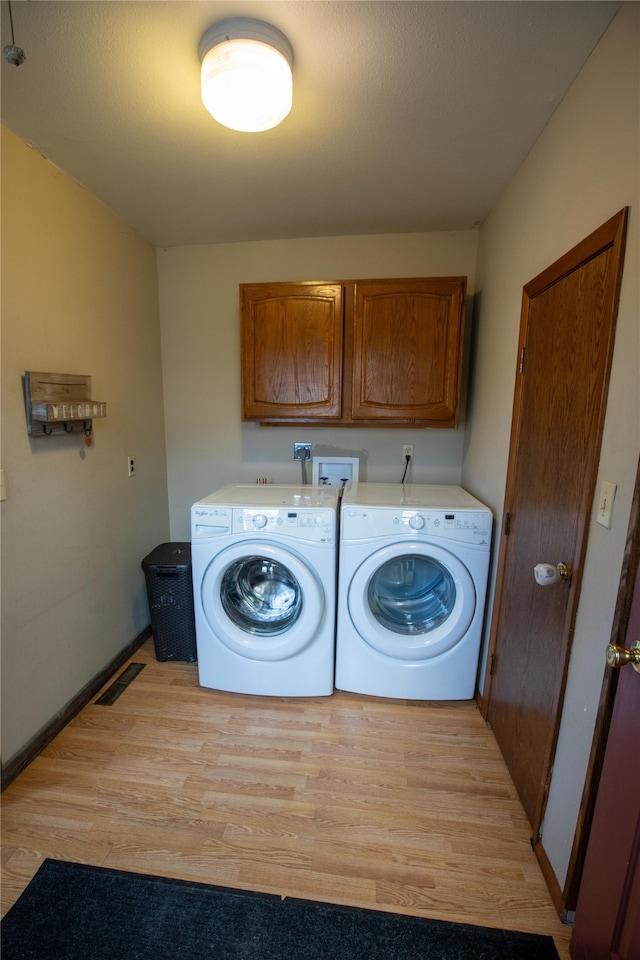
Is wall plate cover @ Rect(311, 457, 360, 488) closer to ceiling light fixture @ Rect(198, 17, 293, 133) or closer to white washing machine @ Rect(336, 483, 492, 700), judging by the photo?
white washing machine @ Rect(336, 483, 492, 700)

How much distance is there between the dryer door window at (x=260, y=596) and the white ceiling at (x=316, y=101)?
5.67 feet

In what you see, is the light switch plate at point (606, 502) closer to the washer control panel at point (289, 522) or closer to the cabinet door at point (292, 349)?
the washer control panel at point (289, 522)

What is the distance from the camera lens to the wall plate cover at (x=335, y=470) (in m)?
2.41

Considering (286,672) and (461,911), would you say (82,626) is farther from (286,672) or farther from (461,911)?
(461,911)

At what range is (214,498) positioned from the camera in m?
1.92

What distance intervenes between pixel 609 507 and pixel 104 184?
235 cm

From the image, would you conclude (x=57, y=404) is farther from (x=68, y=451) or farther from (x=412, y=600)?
(x=412, y=600)

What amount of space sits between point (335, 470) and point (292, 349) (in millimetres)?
786

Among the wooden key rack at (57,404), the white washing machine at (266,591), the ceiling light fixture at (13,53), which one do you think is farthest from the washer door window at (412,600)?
the ceiling light fixture at (13,53)

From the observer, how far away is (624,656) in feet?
2.43

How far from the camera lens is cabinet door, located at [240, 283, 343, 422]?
2.04 m

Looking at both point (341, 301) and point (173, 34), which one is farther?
point (341, 301)

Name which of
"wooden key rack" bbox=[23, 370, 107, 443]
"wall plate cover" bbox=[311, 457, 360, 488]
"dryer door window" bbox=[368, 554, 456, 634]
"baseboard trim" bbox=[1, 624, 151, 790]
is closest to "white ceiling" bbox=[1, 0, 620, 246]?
"wooden key rack" bbox=[23, 370, 107, 443]

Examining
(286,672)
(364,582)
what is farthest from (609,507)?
(286,672)
